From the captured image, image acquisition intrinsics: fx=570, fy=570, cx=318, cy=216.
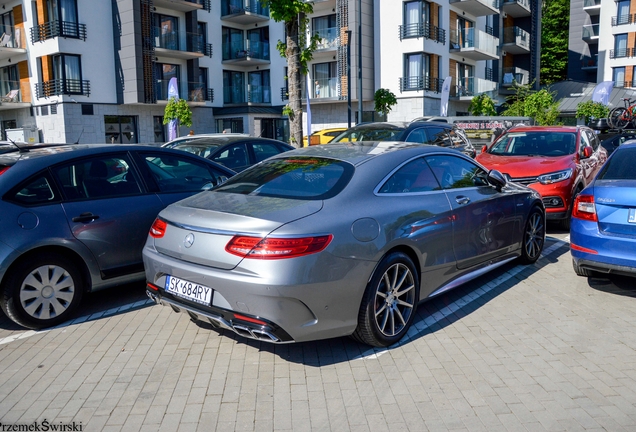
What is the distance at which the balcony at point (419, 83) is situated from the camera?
35.2 meters

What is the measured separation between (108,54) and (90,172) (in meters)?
30.5

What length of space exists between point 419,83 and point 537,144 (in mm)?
25585

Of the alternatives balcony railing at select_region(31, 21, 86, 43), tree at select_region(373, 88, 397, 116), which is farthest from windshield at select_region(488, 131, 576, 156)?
balcony railing at select_region(31, 21, 86, 43)

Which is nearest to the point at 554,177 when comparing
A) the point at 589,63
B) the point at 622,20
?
the point at 622,20

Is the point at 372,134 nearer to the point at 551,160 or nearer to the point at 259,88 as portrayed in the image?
the point at 551,160

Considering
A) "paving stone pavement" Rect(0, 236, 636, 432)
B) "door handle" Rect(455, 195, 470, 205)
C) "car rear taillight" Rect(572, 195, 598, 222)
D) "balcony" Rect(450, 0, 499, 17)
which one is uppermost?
"balcony" Rect(450, 0, 499, 17)

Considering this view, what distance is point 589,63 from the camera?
192 feet

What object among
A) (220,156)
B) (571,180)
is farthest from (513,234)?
(220,156)

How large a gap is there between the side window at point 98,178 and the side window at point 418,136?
6.51 metres

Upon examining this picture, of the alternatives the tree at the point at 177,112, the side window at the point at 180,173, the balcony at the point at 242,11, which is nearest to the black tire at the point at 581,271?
the side window at the point at 180,173

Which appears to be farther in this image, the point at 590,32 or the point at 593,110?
the point at 590,32

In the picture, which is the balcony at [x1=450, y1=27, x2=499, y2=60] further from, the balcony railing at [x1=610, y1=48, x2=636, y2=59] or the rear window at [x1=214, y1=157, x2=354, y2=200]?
the rear window at [x1=214, y1=157, x2=354, y2=200]

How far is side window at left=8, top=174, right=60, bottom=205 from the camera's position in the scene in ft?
16.5

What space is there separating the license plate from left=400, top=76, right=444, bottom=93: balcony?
3277 centimetres
